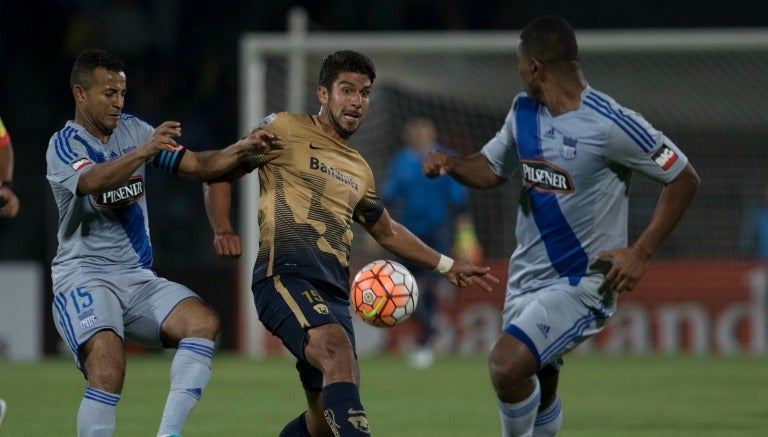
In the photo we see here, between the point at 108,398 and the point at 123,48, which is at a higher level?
the point at 123,48

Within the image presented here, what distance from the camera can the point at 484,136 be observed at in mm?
15695

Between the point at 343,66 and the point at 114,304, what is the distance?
1.56 metres

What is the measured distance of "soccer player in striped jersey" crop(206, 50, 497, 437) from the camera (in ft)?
19.8

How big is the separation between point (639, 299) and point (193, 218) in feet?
18.2

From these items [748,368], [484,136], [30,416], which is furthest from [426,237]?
[30,416]

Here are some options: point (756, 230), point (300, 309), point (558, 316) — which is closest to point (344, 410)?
point (300, 309)

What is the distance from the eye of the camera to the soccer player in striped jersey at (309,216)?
6023mm

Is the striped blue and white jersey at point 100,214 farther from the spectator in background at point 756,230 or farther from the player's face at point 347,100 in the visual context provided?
the spectator in background at point 756,230

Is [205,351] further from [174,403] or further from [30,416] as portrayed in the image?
[30,416]

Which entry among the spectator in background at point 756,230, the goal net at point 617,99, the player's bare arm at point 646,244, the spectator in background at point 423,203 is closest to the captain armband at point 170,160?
the player's bare arm at point 646,244

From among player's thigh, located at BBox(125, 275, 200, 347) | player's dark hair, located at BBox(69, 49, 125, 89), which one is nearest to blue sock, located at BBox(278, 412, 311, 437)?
player's thigh, located at BBox(125, 275, 200, 347)

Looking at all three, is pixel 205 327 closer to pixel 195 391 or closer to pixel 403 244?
pixel 195 391

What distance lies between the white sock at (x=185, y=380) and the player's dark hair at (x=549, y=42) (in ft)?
6.76

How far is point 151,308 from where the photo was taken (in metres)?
6.39
